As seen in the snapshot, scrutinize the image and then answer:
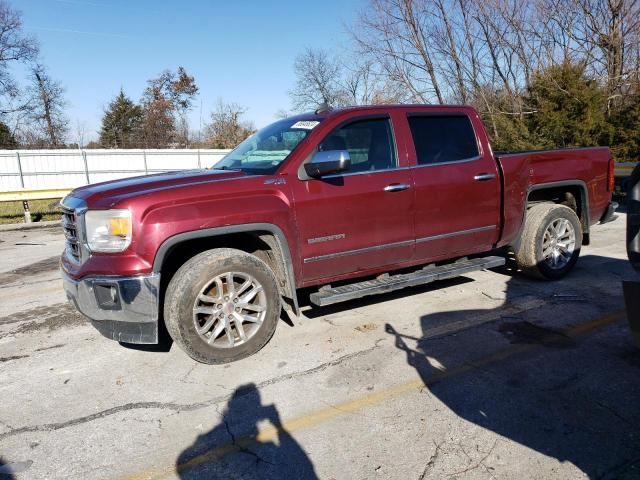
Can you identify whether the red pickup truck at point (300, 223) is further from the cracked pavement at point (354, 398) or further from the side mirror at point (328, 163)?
the cracked pavement at point (354, 398)

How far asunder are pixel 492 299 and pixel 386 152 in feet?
6.46

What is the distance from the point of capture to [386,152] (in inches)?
180

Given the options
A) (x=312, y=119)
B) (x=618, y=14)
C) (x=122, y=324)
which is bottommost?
(x=122, y=324)

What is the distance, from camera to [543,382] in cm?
337

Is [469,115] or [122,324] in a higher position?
[469,115]

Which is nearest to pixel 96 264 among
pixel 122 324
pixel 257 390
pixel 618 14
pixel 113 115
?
pixel 122 324

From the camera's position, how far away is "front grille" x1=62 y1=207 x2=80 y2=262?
12.4 feet

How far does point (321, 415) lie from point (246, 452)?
0.55 metres

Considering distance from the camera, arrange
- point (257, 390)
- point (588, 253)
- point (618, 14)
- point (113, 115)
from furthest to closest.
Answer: point (113, 115) < point (618, 14) < point (588, 253) < point (257, 390)

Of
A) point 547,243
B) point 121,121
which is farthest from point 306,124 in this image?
point 121,121

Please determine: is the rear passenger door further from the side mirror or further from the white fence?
the white fence

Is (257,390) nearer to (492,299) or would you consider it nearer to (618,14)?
(492,299)

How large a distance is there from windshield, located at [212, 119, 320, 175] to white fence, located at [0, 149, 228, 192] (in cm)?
1816

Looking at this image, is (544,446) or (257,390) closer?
(544,446)
